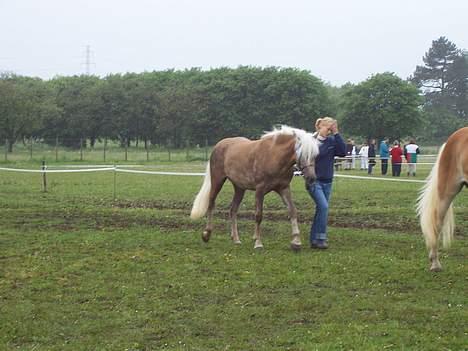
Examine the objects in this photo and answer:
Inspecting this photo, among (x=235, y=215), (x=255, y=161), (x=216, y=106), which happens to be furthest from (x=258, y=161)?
(x=216, y=106)

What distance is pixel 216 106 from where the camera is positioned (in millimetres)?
69688

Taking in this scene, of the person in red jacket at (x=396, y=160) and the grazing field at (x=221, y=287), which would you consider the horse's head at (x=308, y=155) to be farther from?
the person in red jacket at (x=396, y=160)

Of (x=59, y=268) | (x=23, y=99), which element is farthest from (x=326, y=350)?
(x=23, y=99)

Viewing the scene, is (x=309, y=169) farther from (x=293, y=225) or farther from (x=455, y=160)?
(x=455, y=160)

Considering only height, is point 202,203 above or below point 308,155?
below

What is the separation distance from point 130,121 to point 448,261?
6381 cm

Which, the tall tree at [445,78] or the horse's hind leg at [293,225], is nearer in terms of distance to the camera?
the horse's hind leg at [293,225]

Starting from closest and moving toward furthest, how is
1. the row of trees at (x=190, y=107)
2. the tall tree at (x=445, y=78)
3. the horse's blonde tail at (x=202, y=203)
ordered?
1. the horse's blonde tail at (x=202, y=203)
2. the row of trees at (x=190, y=107)
3. the tall tree at (x=445, y=78)

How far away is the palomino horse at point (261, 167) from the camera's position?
29.4 feet

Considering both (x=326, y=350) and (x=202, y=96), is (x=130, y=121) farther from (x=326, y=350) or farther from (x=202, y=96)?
(x=326, y=350)

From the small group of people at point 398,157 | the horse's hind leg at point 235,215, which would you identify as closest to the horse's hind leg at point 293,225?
the horse's hind leg at point 235,215

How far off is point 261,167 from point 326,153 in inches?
41.0

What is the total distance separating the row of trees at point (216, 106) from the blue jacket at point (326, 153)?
1994 inches

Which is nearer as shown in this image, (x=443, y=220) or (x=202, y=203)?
(x=443, y=220)
